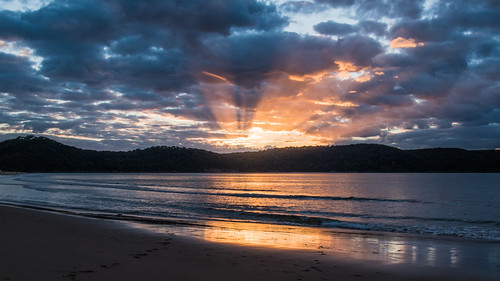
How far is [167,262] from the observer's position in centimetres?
903

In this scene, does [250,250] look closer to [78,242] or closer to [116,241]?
[116,241]

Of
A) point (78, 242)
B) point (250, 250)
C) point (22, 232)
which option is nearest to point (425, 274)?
point (250, 250)

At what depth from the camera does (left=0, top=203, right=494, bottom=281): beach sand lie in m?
7.67

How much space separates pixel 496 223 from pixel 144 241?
19850 millimetres

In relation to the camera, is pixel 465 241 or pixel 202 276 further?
pixel 465 241

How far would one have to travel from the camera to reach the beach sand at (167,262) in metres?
7.67

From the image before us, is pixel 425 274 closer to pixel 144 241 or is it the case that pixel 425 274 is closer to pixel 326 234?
pixel 326 234

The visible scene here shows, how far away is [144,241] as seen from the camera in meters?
12.5

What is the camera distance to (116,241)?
12273 mm

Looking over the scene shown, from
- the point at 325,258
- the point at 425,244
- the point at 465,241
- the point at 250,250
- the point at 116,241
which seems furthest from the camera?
the point at 465,241

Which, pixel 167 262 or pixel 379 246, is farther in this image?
pixel 379 246

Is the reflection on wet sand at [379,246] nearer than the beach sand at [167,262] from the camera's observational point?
No

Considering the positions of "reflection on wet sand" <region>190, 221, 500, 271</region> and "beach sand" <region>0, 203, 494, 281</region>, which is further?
"reflection on wet sand" <region>190, 221, 500, 271</region>

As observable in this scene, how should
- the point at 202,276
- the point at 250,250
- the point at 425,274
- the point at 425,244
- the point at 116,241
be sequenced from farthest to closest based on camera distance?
the point at 425,244 < the point at 116,241 < the point at 250,250 < the point at 425,274 < the point at 202,276
